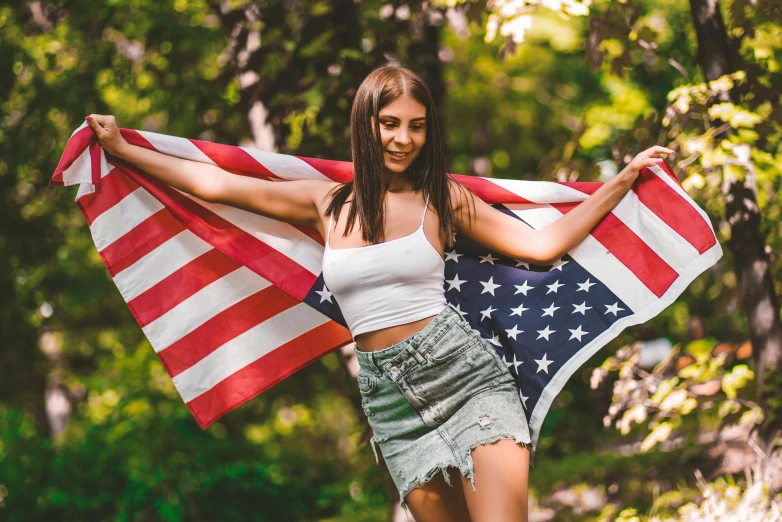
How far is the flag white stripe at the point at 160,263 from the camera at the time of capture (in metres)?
3.78

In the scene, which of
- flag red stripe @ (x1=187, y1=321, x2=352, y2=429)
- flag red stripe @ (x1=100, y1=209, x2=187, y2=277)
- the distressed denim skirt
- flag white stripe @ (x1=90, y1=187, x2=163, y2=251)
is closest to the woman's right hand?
flag white stripe @ (x1=90, y1=187, x2=163, y2=251)

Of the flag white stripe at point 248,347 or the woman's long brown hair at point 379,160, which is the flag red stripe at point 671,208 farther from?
the flag white stripe at point 248,347

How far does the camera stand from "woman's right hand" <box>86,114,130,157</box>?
11.1ft

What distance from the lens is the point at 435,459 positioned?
295 centimetres

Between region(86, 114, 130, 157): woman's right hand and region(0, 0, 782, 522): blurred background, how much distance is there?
152 cm

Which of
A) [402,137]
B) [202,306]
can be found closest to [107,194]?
[202,306]

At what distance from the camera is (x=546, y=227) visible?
3.43 meters

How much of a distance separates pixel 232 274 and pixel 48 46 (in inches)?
202

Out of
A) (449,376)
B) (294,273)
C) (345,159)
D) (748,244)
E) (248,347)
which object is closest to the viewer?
(449,376)

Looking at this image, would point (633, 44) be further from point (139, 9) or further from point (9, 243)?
point (9, 243)

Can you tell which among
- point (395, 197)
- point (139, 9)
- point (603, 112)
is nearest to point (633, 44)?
point (395, 197)

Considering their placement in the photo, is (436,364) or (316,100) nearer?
(436,364)

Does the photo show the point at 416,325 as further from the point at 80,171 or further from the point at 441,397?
the point at 80,171

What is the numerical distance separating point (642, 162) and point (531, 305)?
29.0 inches
